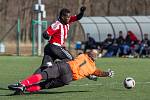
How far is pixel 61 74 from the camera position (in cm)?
1538

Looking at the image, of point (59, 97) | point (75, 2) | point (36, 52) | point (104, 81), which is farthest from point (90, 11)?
point (59, 97)

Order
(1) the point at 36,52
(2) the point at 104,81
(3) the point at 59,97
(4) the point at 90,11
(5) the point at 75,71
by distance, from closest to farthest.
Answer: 1. (3) the point at 59,97
2. (5) the point at 75,71
3. (2) the point at 104,81
4. (1) the point at 36,52
5. (4) the point at 90,11

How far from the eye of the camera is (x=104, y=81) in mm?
19156

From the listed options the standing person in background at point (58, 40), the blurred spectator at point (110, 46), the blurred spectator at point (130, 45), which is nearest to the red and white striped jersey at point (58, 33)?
the standing person in background at point (58, 40)

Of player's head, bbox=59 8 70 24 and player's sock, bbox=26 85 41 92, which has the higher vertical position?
player's head, bbox=59 8 70 24

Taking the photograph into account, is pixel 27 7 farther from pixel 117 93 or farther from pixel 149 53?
pixel 117 93

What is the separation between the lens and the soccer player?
1501 centimetres

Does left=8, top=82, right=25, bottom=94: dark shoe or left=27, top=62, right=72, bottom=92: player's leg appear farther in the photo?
left=27, top=62, right=72, bottom=92: player's leg

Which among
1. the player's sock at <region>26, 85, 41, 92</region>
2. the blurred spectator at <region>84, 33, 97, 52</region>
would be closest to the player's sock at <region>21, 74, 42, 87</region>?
the player's sock at <region>26, 85, 41, 92</region>

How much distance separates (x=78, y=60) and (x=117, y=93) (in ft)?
3.96

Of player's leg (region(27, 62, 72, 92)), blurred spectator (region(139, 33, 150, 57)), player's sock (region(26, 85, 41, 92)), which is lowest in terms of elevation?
player's sock (region(26, 85, 41, 92))

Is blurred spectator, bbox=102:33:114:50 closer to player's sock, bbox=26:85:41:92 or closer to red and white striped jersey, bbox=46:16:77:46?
red and white striped jersey, bbox=46:16:77:46

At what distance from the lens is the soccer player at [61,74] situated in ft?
49.2

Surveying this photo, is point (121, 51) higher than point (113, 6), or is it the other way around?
point (113, 6)
